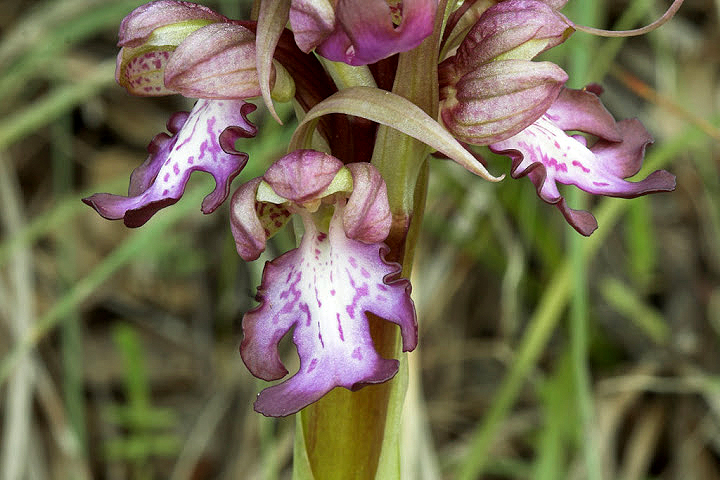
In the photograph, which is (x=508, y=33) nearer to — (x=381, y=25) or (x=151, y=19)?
(x=381, y=25)

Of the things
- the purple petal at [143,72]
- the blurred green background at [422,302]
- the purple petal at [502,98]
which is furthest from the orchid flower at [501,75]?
the blurred green background at [422,302]

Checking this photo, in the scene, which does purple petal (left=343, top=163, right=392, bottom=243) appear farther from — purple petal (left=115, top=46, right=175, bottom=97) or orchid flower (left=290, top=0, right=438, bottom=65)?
purple petal (left=115, top=46, right=175, bottom=97)

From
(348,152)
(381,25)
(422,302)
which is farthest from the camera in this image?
(422,302)

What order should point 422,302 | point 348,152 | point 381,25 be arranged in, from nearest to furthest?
point 381,25 → point 348,152 → point 422,302

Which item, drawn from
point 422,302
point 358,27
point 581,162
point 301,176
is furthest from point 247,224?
point 422,302

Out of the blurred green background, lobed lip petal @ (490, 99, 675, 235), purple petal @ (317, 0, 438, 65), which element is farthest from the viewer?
the blurred green background

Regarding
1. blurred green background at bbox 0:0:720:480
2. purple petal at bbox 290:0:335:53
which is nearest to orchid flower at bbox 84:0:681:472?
purple petal at bbox 290:0:335:53

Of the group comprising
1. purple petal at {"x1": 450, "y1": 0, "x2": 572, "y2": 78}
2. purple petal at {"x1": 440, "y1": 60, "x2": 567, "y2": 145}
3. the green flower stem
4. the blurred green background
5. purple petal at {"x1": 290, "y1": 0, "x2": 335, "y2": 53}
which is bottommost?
the blurred green background

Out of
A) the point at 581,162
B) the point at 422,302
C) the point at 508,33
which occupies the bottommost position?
the point at 422,302
